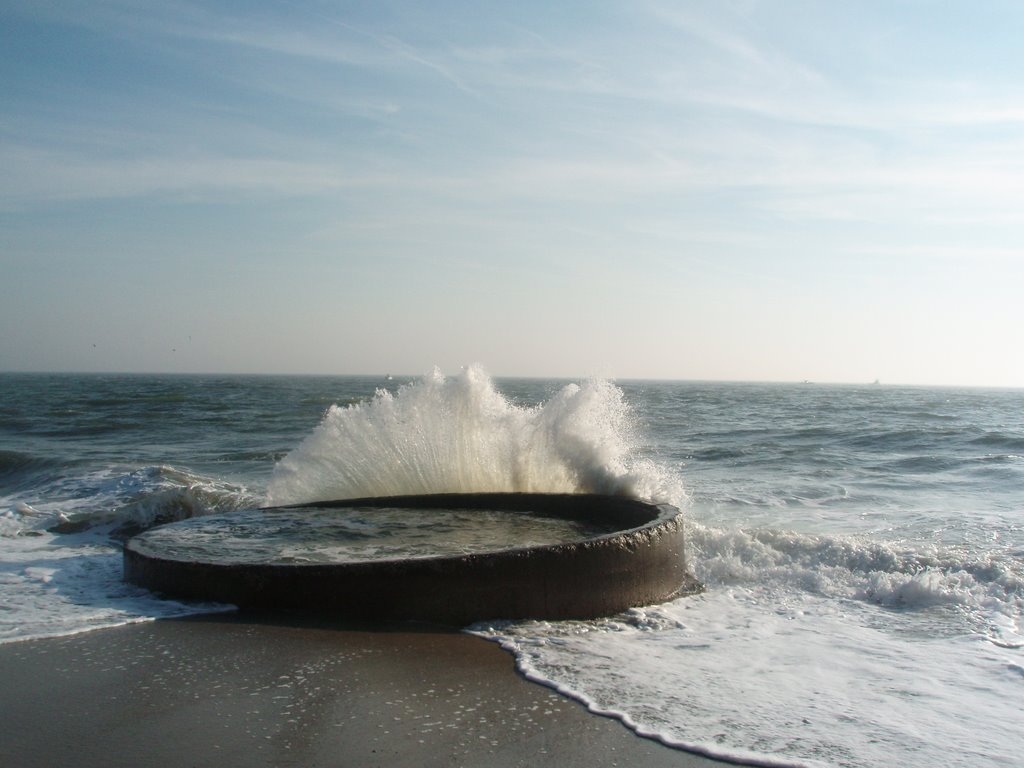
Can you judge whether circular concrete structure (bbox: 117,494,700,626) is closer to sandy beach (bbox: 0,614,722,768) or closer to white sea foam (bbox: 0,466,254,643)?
white sea foam (bbox: 0,466,254,643)

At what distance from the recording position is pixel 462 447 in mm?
9227

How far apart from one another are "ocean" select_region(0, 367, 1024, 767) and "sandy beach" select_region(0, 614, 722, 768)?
0.27m

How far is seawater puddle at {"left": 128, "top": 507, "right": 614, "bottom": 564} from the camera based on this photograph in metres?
6.26

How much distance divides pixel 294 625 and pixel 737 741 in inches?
104

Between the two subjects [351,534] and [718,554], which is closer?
[351,534]

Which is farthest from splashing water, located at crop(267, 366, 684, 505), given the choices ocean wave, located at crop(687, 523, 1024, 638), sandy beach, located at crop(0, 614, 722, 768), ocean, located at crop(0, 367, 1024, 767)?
sandy beach, located at crop(0, 614, 722, 768)

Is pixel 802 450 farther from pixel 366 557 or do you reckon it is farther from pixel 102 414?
pixel 102 414

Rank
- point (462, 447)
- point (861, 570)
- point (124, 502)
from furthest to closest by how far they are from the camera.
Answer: point (124, 502) < point (462, 447) < point (861, 570)

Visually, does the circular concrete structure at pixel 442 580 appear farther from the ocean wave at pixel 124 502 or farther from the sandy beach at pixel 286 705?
the ocean wave at pixel 124 502

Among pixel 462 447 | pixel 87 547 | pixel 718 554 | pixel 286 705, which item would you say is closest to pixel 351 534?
pixel 462 447

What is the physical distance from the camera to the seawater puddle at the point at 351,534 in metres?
6.26

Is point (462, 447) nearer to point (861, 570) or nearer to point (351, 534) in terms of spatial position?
point (351, 534)

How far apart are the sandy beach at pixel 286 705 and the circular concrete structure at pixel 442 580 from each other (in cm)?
33

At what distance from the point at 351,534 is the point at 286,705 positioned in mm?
3304
